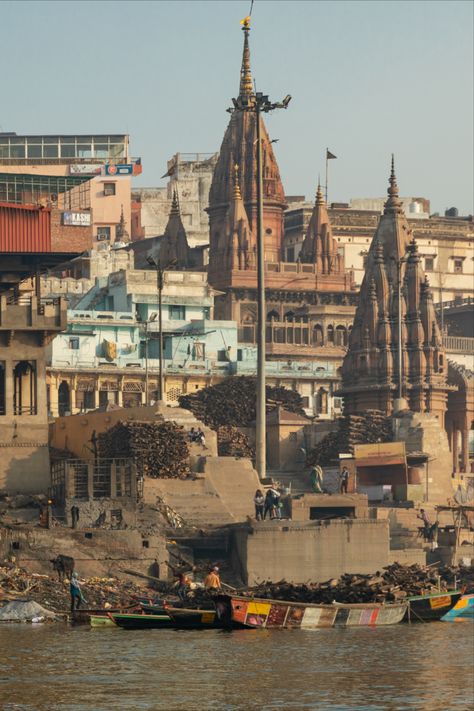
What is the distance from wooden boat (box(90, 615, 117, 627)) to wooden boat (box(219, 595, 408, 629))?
330 centimetres

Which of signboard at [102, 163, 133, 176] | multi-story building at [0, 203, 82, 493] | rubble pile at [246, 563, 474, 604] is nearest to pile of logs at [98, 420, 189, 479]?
multi-story building at [0, 203, 82, 493]

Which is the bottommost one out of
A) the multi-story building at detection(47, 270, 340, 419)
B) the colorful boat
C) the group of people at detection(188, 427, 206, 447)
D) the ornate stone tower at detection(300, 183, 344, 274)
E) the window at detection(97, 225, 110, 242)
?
the colorful boat

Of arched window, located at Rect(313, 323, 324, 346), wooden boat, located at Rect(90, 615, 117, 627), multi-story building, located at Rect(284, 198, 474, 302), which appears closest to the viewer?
wooden boat, located at Rect(90, 615, 117, 627)

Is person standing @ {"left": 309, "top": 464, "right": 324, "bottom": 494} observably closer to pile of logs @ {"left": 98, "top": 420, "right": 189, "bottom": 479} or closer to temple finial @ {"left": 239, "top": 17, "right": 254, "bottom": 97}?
pile of logs @ {"left": 98, "top": 420, "right": 189, "bottom": 479}

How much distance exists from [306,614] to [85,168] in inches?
3969

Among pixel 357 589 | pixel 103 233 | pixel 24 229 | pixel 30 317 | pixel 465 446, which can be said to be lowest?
pixel 357 589

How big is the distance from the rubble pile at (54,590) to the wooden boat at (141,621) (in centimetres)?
409

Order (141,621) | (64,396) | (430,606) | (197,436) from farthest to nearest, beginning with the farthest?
(64,396)
(197,436)
(430,606)
(141,621)

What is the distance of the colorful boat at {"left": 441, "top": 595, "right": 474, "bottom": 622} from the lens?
64.1m

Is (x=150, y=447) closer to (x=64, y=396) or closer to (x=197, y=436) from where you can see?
(x=197, y=436)

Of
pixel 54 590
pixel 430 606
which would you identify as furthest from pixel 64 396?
pixel 430 606

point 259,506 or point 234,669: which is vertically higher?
point 259,506

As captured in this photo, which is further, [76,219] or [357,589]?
[76,219]

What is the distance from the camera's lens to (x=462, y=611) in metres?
64.9
